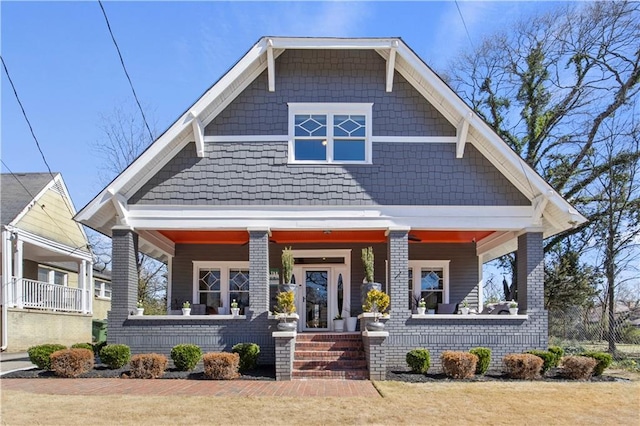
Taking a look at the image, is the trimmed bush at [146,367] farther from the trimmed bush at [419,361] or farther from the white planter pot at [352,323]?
the white planter pot at [352,323]

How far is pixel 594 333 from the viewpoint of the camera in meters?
18.7

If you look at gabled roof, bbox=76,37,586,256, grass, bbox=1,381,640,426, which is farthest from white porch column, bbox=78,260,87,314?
grass, bbox=1,381,640,426

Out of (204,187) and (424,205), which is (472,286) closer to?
(424,205)

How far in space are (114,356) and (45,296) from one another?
10457 mm

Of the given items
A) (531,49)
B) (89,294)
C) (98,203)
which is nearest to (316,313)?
(98,203)

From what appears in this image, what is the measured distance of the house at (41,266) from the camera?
18.3m

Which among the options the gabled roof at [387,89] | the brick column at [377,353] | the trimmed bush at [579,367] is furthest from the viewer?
the gabled roof at [387,89]

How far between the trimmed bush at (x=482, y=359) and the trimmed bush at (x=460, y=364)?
34 cm

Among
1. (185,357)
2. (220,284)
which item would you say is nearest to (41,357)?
(185,357)

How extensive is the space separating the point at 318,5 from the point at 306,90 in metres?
3.23

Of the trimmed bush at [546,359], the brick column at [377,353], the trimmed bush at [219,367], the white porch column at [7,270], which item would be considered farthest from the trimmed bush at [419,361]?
the white porch column at [7,270]

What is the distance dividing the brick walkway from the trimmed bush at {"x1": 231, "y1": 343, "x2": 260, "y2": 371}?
828 mm

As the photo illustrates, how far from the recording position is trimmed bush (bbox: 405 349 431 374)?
11.8 m

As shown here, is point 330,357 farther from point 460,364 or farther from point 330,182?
point 330,182
